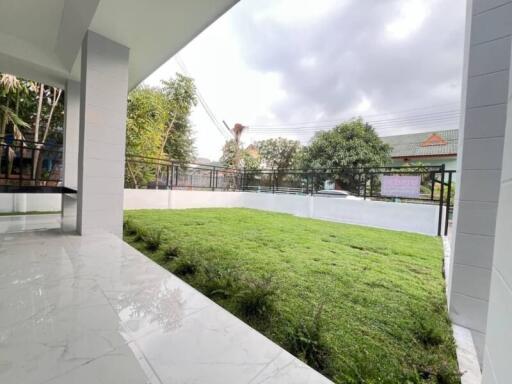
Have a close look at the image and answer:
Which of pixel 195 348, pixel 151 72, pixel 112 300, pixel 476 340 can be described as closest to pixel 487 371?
pixel 195 348

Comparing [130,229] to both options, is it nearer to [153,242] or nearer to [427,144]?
[153,242]

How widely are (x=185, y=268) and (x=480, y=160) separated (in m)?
2.41

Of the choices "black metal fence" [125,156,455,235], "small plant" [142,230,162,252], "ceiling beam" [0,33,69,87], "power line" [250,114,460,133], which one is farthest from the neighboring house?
"ceiling beam" [0,33,69,87]

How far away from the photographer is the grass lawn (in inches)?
52.4

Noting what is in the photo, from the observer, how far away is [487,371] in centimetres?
60

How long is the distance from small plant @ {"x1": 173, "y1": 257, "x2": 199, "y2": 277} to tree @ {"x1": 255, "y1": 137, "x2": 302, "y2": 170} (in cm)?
1307

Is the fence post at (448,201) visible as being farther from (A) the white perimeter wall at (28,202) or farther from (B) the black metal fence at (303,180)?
(A) the white perimeter wall at (28,202)

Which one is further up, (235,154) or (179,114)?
(179,114)

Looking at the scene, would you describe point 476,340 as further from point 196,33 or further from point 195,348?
point 196,33

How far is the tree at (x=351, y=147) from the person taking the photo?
9.81 meters

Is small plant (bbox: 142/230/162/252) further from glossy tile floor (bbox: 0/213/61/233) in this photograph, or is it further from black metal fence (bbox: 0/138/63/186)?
black metal fence (bbox: 0/138/63/186)

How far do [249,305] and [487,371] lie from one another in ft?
4.46

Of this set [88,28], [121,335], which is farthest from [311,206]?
[121,335]

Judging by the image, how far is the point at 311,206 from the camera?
744cm
